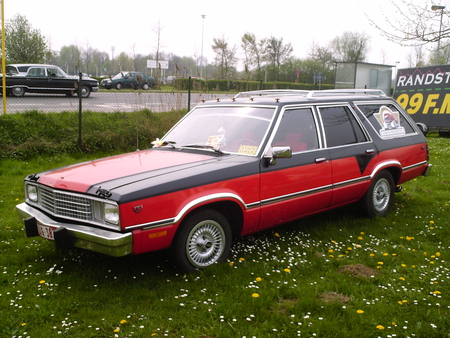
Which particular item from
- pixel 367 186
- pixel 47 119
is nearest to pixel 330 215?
pixel 367 186

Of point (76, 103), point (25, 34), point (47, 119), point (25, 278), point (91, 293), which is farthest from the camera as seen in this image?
point (25, 34)

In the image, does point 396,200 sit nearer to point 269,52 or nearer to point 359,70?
point 359,70

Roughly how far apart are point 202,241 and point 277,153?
121 cm

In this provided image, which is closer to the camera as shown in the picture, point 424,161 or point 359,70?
point 424,161

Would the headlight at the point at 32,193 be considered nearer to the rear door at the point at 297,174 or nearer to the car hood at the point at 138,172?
the car hood at the point at 138,172

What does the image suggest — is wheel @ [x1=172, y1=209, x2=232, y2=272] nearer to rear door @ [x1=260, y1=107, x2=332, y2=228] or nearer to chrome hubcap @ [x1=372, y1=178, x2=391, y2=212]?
rear door @ [x1=260, y1=107, x2=332, y2=228]

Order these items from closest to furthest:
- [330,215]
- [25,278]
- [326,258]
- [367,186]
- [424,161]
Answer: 1. [25,278]
2. [326,258]
3. [367,186]
4. [330,215]
5. [424,161]

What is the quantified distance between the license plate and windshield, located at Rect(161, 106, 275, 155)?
186cm

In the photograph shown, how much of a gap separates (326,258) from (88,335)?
8.60ft

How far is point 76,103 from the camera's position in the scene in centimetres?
1202

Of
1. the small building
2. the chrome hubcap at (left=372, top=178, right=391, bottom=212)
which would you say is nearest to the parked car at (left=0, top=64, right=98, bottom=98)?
the chrome hubcap at (left=372, top=178, right=391, bottom=212)

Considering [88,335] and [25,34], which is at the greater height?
[25,34]

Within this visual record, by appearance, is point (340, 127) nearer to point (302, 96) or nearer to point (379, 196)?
point (302, 96)

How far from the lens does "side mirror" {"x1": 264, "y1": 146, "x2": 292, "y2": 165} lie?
4.57 meters
